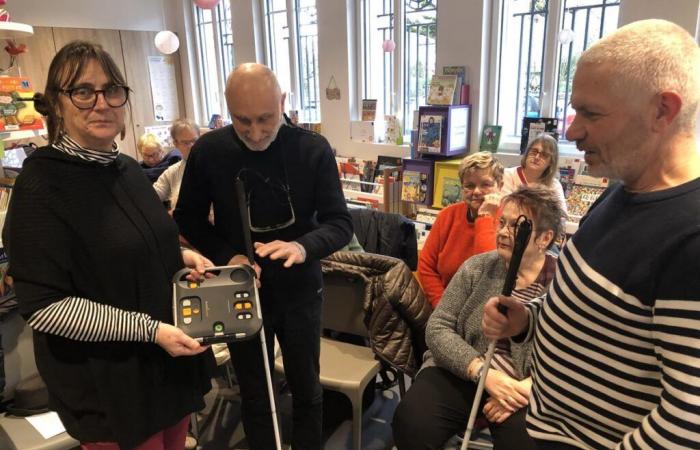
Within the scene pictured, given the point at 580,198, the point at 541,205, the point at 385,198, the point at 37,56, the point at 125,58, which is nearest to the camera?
the point at 541,205

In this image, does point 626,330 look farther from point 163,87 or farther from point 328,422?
point 163,87

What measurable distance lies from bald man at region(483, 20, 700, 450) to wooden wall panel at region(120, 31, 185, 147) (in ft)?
18.7

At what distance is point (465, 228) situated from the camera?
220 centimetres

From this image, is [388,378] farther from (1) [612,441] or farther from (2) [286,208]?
(1) [612,441]

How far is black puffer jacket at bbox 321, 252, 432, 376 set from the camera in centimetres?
189

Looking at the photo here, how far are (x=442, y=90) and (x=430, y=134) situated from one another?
388 millimetres

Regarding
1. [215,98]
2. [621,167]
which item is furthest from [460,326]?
[215,98]

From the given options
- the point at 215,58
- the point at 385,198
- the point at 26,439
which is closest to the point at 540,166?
the point at 385,198

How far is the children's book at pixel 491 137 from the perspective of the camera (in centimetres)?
356

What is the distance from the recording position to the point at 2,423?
5.13ft

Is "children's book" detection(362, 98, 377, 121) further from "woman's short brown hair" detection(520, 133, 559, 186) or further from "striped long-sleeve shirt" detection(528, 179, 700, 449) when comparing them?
"striped long-sleeve shirt" detection(528, 179, 700, 449)

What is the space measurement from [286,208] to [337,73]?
3344 mm

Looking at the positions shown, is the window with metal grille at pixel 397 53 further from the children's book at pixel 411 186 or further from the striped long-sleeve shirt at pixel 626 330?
the striped long-sleeve shirt at pixel 626 330

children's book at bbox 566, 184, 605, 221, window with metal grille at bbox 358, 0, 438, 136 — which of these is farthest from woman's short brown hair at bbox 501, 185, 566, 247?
window with metal grille at bbox 358, 0, 438, 136
